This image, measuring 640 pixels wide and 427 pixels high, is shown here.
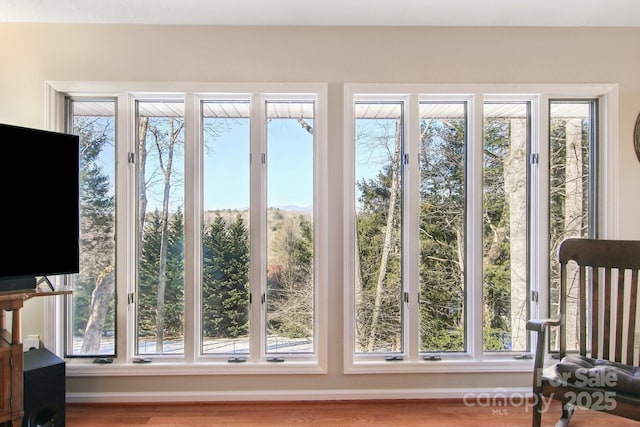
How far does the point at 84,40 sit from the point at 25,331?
2.01 m

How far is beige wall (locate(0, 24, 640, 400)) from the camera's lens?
6.84ft

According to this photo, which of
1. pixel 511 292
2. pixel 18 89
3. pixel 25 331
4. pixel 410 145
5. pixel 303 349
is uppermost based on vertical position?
pixel 18 89

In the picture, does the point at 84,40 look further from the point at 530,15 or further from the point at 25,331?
the point at 530,15

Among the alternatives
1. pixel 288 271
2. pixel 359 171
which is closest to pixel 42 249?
pixel 288 271

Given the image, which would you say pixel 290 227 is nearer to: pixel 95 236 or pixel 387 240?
pixel 387 240

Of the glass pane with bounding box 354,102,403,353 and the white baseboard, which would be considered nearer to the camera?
the white baseboard

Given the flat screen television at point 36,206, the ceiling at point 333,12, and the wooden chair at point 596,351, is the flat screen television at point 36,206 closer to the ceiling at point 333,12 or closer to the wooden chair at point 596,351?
the ceiling at point 333,12

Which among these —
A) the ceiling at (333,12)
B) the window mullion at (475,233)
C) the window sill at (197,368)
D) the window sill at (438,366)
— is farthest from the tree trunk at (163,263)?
the window mullion at (475,233)

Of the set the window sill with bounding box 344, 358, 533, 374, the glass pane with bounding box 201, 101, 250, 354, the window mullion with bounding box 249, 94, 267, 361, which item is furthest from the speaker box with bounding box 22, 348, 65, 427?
the window sill with bounding box 344, 358, 533, 374

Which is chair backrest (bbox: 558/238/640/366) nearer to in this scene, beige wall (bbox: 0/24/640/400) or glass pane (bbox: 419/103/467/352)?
beige wall (bbox: 0/24/640/400)

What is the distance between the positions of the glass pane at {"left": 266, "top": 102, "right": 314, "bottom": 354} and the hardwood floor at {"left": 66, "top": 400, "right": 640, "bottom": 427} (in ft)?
1.28

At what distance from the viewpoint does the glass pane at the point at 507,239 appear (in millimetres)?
2230

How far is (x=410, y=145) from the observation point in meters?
2.18

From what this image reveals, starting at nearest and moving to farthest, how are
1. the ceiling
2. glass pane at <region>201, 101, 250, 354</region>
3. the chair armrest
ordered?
the chair armrest → the ceiling → glass pane at <region>201, 101, 250, 354</region>
